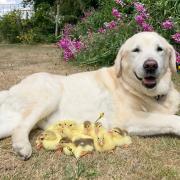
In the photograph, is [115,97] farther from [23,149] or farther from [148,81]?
[23,149]

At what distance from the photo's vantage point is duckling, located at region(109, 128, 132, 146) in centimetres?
367

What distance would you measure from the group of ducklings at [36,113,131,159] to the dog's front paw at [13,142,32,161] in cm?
19

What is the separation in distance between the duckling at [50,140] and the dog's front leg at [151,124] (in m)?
0.68

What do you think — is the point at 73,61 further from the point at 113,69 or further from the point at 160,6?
the point at 113,69

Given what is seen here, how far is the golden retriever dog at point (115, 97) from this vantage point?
385 cm

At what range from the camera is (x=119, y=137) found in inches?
147

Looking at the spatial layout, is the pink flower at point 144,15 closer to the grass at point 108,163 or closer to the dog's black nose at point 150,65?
the dog's black nose at point 150,65

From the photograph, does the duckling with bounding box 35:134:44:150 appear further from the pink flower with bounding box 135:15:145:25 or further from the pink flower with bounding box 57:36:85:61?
the pink flower with bounding box 57:36:85:61

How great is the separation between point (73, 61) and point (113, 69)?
443cm

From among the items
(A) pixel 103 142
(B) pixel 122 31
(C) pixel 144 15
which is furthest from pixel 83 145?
(B) pixel 122 31

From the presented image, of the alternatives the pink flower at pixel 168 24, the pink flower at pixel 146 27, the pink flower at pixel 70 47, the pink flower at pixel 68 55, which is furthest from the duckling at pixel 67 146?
the pink flower at pixel 68 55

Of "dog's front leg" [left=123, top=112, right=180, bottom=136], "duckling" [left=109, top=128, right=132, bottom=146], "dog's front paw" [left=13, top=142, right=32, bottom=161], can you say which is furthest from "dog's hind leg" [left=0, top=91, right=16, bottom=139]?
"dog's front leg" [left=123, top=112, right=180, bottom=136]

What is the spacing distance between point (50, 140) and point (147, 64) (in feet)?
3.56

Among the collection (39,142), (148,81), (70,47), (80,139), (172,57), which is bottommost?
(70,47)
